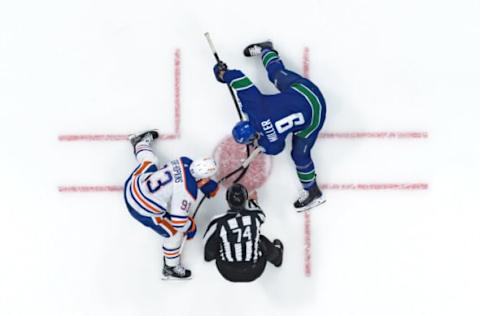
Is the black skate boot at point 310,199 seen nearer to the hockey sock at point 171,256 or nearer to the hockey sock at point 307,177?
the hockey sock at point 307,177

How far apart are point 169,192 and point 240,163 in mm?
1001

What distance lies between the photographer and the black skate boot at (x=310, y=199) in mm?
5297

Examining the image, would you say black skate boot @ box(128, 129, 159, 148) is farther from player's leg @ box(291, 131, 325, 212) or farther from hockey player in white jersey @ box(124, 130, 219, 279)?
player's leg @ box(291, 131, 325, 212)

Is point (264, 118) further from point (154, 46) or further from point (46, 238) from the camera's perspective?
point (46, 238)

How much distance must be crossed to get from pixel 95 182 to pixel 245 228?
1.89 m

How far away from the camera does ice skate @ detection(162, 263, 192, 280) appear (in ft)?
17.8

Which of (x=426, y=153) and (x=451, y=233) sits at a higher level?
(x=426, y=153)

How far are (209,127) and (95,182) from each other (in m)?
1.44

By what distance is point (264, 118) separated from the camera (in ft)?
15.1

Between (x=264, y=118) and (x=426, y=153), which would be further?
(x=426, y=153)

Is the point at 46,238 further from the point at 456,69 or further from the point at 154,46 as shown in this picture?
the point at 456,69

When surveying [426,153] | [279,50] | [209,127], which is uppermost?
[279,50]

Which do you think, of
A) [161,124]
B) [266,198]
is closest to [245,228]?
[266,198]

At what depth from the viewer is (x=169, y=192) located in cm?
478
